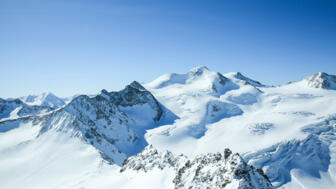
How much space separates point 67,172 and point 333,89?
158m

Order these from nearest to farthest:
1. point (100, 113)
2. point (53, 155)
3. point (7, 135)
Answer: point (53, 155)
point (7, 135)
point (100, 113)

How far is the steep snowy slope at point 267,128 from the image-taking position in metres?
76.8

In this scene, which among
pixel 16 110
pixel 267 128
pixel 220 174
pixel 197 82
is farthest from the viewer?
pixel 197 82

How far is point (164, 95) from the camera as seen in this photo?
477 feet

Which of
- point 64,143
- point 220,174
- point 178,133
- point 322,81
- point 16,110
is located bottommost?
point 16,110

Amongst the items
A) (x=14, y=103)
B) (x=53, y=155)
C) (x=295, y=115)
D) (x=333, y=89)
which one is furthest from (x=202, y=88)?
(x=14, y=103)

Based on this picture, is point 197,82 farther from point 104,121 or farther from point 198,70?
point 104,121

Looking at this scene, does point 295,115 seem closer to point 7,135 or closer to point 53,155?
point 53,155

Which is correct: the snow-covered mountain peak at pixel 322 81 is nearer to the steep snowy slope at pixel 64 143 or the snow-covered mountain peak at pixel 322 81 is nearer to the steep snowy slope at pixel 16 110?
the steep snowy slope at pixel 64 143

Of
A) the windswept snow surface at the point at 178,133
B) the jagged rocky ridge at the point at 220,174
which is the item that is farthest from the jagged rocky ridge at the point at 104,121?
the jagged rocky ridge at the point at 220,174

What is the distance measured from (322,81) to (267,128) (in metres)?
76.1

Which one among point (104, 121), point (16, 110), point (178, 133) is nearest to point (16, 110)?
point (16, 110)

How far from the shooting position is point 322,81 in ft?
454

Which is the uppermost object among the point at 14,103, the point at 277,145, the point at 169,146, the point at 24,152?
the point at 24,152
